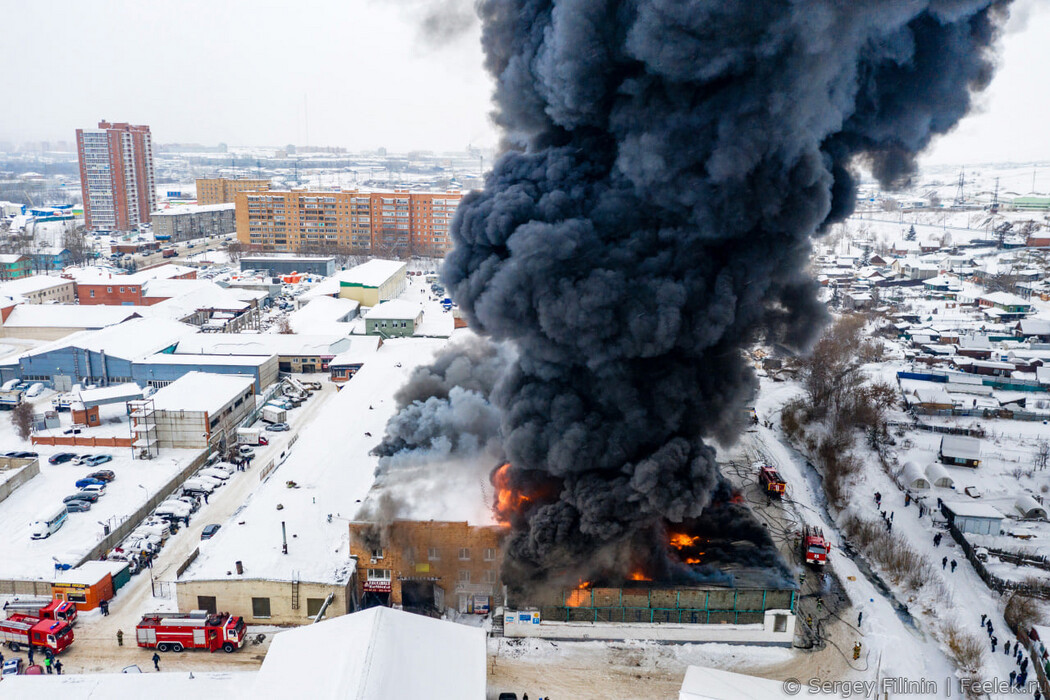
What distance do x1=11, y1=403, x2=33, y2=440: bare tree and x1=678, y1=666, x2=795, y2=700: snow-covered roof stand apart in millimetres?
37522

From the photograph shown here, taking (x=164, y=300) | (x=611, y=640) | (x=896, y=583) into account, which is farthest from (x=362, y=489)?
(x=164, y=300)

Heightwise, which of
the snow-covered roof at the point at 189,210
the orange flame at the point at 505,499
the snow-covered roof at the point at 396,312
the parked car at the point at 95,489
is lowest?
the parked car at the point at 95,489

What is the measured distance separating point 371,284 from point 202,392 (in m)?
32.5

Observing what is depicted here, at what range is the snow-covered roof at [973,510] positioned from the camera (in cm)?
3209

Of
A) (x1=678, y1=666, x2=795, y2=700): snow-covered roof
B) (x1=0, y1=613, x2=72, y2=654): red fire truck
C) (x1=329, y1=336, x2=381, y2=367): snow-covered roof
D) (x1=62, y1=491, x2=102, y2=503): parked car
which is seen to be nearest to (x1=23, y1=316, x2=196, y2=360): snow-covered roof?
(x1=329, y1=336, x2=381, y2=367): snow-covered roof

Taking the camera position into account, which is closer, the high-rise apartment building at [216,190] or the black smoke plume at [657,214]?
the black smoke plume at [657,214]

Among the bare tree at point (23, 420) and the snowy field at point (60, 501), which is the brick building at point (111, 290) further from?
the snowy field at point (60, 501)

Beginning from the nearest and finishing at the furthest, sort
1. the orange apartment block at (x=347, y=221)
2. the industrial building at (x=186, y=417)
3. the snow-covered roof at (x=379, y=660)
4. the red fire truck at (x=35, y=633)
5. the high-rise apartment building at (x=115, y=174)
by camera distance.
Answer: the snow-covered roof at (x=379, y=660) → the red fire truck at (x=35, y=633) → the industrial building at (x=186, y=417) → the orange apartment block at (x=347, y=221) → the high-rise apartment building at (x=115, y=174)

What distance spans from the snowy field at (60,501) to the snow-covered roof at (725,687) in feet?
73.6

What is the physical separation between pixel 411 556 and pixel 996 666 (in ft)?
62.6

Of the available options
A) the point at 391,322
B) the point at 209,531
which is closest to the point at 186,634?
the point at 209,531

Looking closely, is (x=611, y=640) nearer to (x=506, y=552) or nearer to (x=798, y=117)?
(x=506, y=552)

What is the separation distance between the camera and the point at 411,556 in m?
25.5

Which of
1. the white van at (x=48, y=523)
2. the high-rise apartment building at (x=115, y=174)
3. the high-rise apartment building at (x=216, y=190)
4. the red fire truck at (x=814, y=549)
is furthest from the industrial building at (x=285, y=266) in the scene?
the red fire truck at (x=814, y=549)
